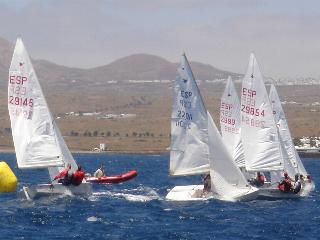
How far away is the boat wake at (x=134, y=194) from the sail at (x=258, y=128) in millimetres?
7801

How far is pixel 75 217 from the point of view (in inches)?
2079

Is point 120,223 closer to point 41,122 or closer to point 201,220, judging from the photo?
point 201,220

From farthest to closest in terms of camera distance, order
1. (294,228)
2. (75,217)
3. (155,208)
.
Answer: (155,208)
(75,217)
(294,228)

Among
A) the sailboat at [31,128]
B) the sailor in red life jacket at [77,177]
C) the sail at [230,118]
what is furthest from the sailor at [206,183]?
the sail at [230,118]

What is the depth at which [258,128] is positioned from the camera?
69.3 meters

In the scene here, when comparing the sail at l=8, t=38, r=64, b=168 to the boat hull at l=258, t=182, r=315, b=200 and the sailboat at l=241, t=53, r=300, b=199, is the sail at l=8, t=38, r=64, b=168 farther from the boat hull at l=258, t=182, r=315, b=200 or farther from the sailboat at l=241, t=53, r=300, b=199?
the sailboat at l=241, t=53, r=300, b=199

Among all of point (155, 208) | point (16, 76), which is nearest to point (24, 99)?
point (16, 76)

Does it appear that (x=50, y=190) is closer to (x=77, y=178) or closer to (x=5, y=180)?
(x=77, y=178)

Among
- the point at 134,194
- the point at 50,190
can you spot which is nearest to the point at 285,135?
the point at 134,194

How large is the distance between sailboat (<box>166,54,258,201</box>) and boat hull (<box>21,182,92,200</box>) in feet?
21.1

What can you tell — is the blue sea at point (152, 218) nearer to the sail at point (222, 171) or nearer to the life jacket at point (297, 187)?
the life jacket at point (297, 187)

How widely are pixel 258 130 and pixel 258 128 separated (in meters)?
0.15

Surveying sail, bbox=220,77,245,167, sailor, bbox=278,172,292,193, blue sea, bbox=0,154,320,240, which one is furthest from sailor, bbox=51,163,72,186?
sail, bbox=220,77,245,167

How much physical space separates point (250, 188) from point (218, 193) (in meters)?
2.22
